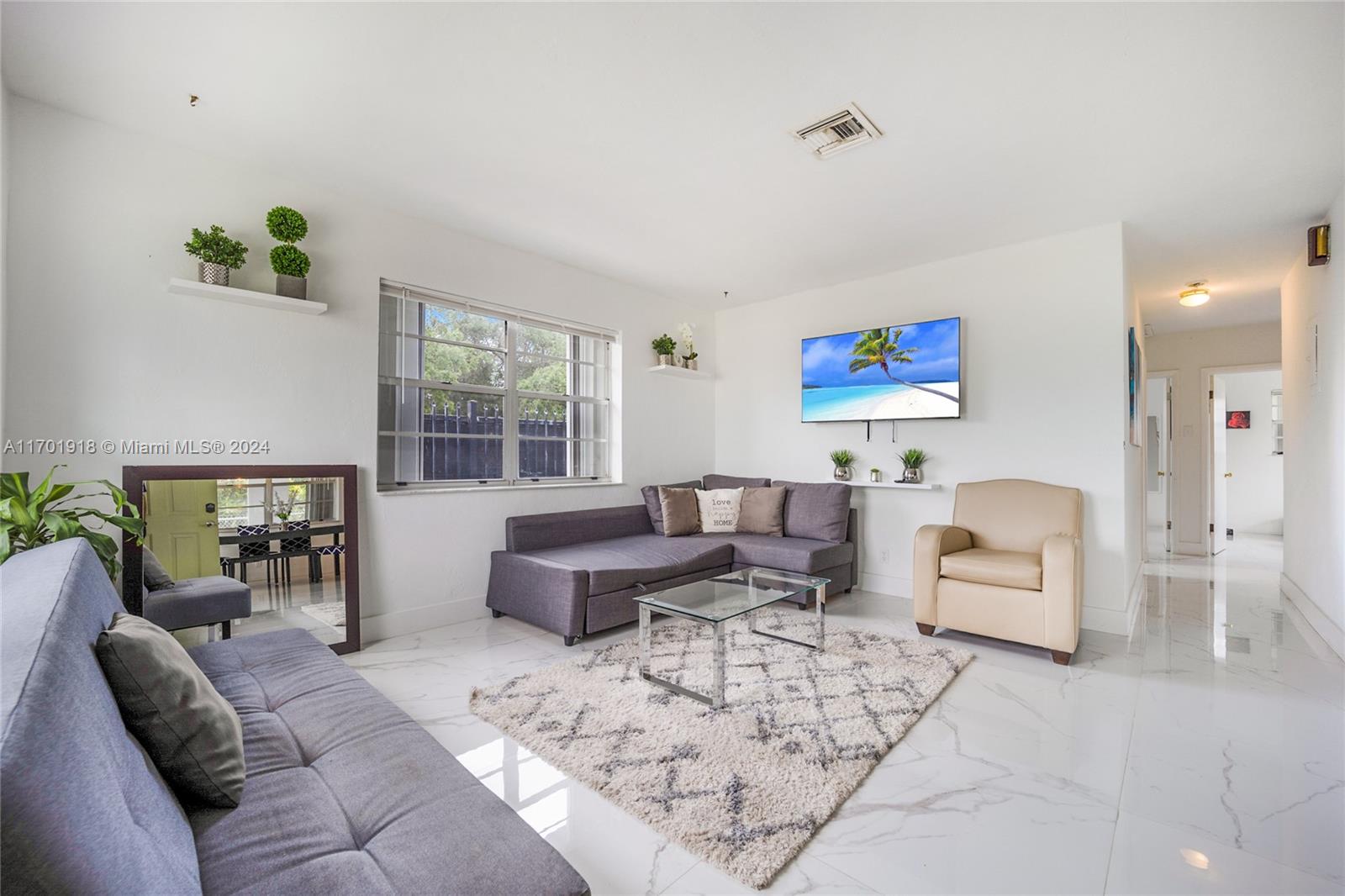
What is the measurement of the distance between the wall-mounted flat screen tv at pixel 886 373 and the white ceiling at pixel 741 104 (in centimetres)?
89

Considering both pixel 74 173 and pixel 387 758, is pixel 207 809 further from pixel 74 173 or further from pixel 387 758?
pixel 74 173

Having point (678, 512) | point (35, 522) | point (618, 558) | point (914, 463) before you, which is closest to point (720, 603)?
point (618, 558)

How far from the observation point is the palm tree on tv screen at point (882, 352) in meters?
4.27

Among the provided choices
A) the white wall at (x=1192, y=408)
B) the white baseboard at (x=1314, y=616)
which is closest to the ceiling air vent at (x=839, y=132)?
the white baseboard at (x=1314, y=616)

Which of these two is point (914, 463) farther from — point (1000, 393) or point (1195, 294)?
point (1195, 294)

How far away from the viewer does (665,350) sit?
4.86 metres

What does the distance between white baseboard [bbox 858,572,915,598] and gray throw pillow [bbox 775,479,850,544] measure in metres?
0.46

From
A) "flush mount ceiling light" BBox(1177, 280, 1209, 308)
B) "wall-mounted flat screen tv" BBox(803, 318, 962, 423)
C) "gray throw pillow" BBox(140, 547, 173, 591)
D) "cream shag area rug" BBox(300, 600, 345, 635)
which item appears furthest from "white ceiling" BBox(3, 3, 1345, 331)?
"cream shag area rug" BBox(300, 600, 345, 635)

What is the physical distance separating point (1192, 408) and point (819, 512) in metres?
4.80

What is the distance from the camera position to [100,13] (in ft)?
6.10

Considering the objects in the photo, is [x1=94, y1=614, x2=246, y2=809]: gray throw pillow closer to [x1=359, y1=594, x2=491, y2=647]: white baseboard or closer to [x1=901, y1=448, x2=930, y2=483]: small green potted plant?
[x1=359, y1=594, x2=491, y2=647]: white baseboard

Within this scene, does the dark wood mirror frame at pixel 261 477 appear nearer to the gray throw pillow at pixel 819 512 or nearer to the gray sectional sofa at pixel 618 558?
the gray sectional sofa at pixel 618 558

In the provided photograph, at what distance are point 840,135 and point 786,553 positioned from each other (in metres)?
2.50

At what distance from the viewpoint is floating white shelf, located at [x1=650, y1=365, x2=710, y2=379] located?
4852mm
